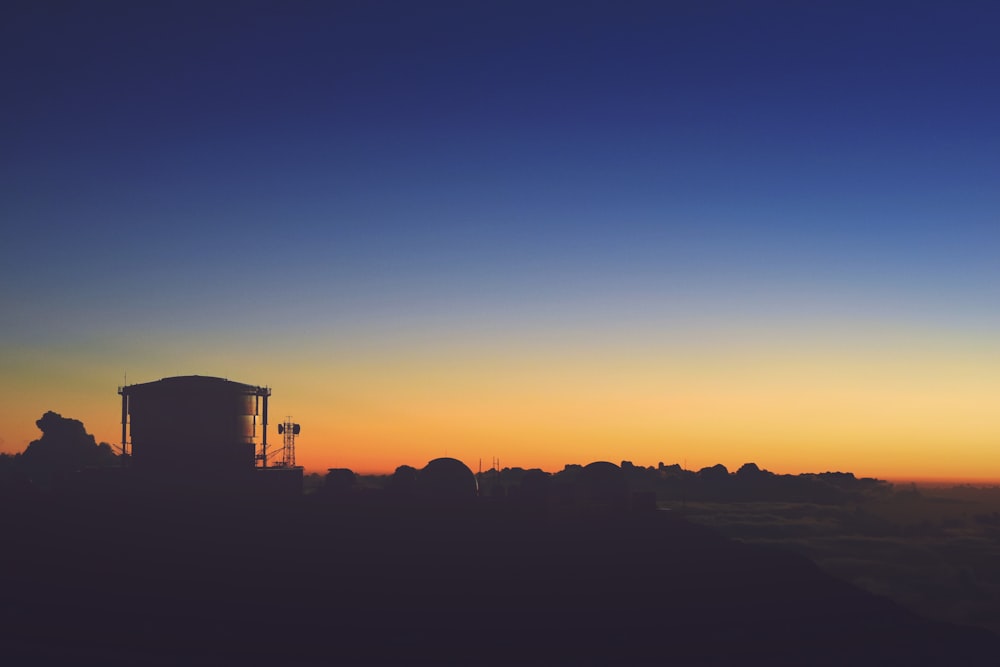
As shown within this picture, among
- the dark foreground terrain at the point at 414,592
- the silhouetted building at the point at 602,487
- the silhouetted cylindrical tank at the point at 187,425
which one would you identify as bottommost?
the dark foreground terrain at the point at 414,592

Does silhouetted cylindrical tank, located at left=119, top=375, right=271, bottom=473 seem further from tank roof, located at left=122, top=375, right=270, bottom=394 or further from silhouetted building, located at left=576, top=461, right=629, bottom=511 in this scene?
silhouetted building, located at left=576, top=461, right=629, bottom=511

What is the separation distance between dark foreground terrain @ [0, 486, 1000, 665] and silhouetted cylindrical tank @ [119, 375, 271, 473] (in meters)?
8.02

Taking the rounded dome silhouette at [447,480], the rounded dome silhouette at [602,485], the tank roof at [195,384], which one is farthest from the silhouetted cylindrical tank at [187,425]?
the rounded dome silhouette at [602,485]

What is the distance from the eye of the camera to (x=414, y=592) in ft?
131

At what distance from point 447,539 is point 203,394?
24.7 meters

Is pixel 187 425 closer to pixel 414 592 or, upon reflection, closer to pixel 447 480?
pixel 447 480

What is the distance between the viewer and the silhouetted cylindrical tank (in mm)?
62250

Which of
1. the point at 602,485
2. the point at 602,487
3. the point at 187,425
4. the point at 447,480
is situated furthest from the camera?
the point at 187,425

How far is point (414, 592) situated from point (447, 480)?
1904cm

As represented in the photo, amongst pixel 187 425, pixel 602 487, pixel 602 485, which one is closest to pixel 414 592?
pixel 602 487

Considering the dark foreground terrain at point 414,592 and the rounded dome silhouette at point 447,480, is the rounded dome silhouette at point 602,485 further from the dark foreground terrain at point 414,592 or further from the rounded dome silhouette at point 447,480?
the rounded dome silhouette at point 447,480

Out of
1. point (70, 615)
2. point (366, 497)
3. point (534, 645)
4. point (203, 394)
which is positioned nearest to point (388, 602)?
point (534, 645)

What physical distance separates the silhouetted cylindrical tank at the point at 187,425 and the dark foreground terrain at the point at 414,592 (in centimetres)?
802

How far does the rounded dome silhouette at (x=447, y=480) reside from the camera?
5825cm
